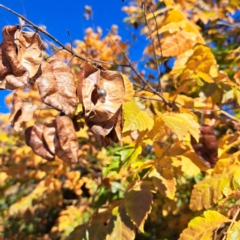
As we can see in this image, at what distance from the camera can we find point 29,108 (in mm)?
1229

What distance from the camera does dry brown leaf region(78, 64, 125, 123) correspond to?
92 cm

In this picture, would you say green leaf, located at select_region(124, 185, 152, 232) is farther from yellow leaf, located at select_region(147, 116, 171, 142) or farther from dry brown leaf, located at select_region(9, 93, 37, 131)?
dry brown leaf, located at select_region(9, 93, 37, 131)

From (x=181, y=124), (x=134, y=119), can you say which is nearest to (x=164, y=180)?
(x=181, y=124)

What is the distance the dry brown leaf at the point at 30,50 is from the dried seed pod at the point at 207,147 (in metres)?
0.72

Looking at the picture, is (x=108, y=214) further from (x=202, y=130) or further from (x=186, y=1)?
(x=186, y=1)

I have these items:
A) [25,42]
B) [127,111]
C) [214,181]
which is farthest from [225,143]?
[25,42]

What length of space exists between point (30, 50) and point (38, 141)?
334 mm

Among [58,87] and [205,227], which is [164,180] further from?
[58,87]

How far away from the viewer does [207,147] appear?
1.37m

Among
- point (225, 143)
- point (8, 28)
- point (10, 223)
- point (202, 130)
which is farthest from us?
point (10, 223)

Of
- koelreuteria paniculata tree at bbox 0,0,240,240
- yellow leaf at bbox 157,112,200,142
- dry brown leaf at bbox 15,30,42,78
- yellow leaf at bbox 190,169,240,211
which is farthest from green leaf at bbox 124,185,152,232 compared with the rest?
dry brown leaf at bbox 15,30,42,78

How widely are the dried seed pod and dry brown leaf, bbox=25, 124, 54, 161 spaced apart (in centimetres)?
57

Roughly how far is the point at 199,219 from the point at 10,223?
12.7 feet

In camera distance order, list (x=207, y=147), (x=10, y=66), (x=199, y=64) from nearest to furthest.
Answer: (x=10, y=66) < (x=207, y=147) < (x=199, y=64)
